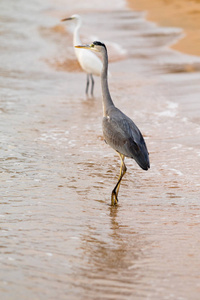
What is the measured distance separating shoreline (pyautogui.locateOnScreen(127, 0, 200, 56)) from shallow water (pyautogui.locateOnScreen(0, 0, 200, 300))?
2.44 metres

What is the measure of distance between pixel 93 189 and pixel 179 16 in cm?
1890

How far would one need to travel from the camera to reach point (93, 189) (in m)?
6.98

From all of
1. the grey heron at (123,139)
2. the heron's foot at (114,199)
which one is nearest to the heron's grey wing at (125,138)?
the grey heron at (123,139)

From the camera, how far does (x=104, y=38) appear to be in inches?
841

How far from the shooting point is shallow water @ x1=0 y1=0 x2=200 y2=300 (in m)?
4.60

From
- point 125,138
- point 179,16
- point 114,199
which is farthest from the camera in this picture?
point 179,16

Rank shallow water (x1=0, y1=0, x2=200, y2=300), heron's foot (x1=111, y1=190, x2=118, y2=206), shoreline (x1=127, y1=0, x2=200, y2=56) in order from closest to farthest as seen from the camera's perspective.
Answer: shallow water (x1=0, y1=0, x2=200, y2=300) → heron's foot (x1=111, y1=190, x2=118, y2=206) → shoreline (x1=127, y1=0, x2=200, y2=56)

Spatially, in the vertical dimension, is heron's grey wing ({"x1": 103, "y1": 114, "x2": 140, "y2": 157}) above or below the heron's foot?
above

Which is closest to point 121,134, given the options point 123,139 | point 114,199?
point 123,139

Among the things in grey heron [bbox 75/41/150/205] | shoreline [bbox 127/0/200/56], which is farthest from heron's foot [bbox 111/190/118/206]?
shoreline [bbox 127/0/200/56]

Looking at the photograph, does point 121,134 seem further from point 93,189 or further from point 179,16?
point 179,16

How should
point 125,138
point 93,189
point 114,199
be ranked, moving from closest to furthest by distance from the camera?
1. point 114,199
2. point 125,138
3. point 93,189

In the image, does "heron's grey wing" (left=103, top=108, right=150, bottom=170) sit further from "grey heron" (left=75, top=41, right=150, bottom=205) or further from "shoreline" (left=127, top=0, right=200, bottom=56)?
"shoreline" (left=127, top=0, right=200, bottom=56)

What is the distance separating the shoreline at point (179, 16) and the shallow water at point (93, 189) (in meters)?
2.44
